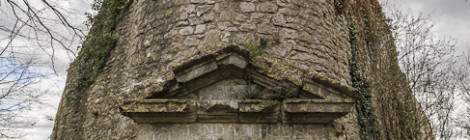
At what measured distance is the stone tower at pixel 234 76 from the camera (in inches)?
188

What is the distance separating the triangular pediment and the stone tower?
0.03 feet

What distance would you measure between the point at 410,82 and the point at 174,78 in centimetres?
848

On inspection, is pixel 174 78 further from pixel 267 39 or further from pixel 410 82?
pixel 410 82

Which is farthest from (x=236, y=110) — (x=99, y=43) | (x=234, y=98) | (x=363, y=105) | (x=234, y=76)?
(x=99, y=43)

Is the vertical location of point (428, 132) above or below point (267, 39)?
below

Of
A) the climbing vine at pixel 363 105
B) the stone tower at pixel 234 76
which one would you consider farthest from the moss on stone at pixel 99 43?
the climbing vine at pixel 363 105

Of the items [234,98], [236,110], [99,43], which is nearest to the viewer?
[236,110]

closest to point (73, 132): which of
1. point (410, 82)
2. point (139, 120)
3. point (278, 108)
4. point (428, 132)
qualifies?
point (139, 120)

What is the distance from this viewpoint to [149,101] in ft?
15.4

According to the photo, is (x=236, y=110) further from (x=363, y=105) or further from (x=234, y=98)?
(x=363, y=105)

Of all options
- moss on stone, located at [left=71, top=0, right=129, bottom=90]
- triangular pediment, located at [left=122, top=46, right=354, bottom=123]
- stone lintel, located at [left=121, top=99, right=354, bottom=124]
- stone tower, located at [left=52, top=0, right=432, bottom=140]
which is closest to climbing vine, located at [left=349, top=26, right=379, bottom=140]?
stone tower, located at [left=52, top=0, right=432, bottom=140]

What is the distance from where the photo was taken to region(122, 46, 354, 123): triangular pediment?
4.68 m

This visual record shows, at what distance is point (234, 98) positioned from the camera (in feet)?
16.0

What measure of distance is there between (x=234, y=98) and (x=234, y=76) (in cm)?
24
